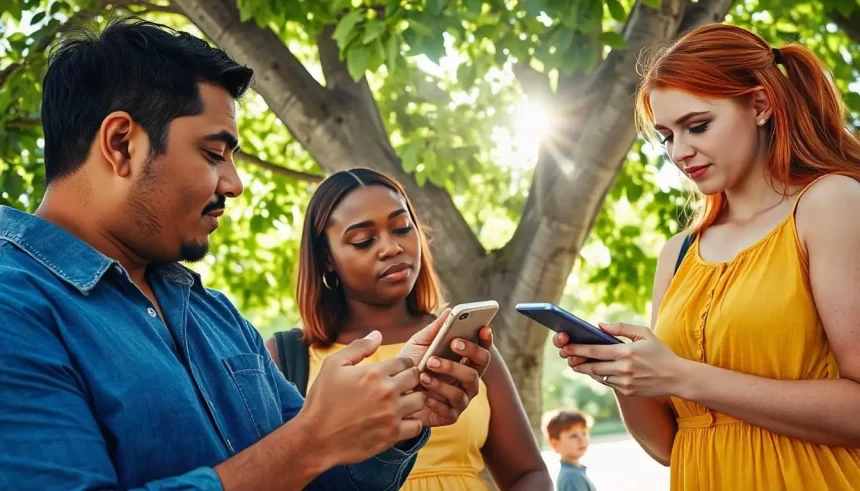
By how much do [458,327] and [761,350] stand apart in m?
0.90

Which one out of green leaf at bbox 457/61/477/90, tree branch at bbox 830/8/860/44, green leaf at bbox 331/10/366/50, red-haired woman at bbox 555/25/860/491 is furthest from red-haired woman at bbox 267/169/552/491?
tree branch at bbox 830/8/860/44

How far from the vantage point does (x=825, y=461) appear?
2742 millimetres

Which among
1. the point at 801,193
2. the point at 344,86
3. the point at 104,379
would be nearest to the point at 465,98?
the point at 344,86

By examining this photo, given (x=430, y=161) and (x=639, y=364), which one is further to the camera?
(x=430, y=161)

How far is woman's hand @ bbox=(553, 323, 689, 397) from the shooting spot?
2.77 metres

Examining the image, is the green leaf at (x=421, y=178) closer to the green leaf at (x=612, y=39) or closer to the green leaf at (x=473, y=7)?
the green leaf at (x=473, y=7)

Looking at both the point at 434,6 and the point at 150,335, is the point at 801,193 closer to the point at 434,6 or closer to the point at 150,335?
the point at 150,335

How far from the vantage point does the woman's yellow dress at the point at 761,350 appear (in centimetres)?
273

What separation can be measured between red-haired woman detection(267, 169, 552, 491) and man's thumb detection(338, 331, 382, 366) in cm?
143

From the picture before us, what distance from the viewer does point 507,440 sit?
3588 millimetres

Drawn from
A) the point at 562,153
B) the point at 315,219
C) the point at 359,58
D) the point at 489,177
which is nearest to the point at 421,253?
the point at 315,219

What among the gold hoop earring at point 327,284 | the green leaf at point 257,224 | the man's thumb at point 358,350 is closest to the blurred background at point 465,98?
the gold hoop earring at point 327,284

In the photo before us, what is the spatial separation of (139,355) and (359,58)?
10.1 feet

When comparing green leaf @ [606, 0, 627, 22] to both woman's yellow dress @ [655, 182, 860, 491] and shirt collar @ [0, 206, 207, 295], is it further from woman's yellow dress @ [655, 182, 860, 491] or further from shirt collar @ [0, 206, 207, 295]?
shirt collar @ [0, 206, 207, 295]
